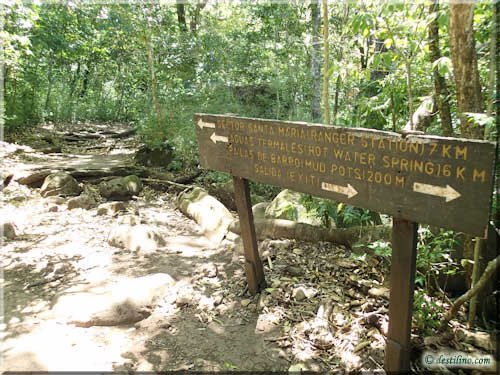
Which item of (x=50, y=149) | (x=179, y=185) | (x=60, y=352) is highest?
(x=50, y=149)

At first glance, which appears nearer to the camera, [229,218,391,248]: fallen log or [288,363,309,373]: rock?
[288,363,309,373]: rock

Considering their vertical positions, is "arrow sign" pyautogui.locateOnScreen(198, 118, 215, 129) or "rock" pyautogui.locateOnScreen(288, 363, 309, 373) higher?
"arrow sign" pyautogui.locateOnScreen(198, 118, 215, 129)

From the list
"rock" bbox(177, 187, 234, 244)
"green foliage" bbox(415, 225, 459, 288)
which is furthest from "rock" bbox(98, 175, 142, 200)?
"green foliage" bbox(415, 225, 459, 288)

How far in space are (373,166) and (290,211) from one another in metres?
2.85

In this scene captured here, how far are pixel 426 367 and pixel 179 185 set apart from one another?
6402 millimetres

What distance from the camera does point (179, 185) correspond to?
819 centimetres

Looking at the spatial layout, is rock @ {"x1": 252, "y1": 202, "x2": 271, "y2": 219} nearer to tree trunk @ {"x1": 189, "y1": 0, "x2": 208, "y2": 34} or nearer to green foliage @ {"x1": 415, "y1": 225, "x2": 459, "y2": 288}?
green foliage @ {"x1": 415, "y1": 225, "x2": 459, "y2": 288}

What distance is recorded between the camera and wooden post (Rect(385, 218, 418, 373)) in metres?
2.24

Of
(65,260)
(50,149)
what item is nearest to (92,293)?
(65,260)

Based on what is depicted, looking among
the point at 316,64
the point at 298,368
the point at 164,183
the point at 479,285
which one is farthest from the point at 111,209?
the point at 316,64

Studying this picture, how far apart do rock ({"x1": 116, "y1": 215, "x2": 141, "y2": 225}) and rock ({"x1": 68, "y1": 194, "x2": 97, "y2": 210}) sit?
1020mm

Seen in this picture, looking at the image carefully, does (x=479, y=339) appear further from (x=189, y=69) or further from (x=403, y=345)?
(x=189, y=69)

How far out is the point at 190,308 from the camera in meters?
3.50

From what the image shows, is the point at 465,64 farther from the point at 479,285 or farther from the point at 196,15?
the point at 196,15
